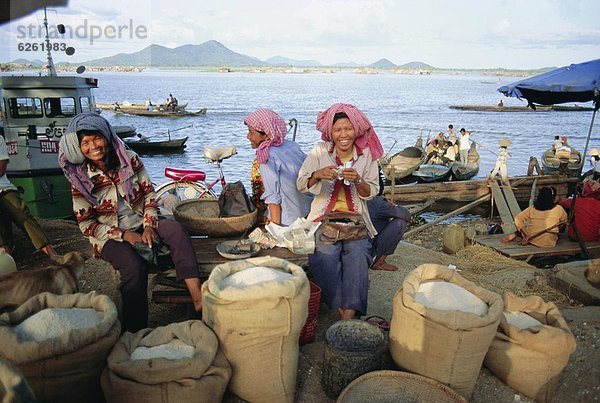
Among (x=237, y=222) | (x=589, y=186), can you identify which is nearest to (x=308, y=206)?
(x=237, y=222)

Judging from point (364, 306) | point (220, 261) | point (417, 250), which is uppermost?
point (220, 261)

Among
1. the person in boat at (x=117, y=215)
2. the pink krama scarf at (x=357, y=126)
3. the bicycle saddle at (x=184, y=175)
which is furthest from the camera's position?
the bicycle saddle at (x=184, y=175)

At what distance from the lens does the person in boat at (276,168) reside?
11.8ft

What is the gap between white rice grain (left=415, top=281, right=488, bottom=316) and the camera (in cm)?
254

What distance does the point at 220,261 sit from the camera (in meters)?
3.01

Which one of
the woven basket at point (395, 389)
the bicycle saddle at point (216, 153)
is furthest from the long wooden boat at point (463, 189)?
the woven basket at point (395, 389)

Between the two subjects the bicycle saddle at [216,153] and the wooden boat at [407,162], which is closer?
the bicycle saddle at [216,153]

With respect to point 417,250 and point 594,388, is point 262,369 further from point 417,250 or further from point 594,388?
point 417,250

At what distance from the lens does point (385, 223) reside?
13.6 ft

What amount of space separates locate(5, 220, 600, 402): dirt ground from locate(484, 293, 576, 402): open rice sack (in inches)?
3.7

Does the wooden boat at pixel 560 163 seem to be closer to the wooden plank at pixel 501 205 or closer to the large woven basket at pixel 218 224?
the wooden plank at pixel 501 205

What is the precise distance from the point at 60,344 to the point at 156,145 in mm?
21640

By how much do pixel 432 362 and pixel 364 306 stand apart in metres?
0.80

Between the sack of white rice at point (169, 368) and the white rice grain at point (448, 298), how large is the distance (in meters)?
1.14
